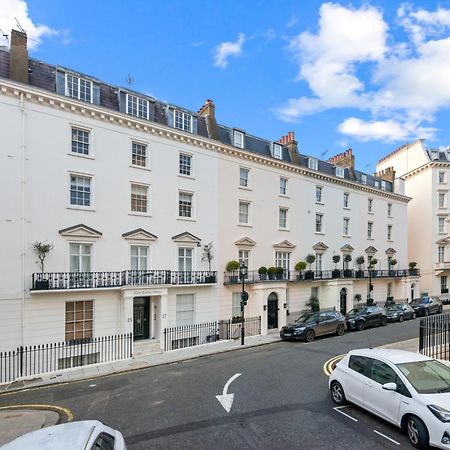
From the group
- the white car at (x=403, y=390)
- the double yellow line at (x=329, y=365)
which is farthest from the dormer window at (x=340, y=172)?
the white car at (x=403, y=390)

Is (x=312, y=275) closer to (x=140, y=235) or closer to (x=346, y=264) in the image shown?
(x=346, y=264)

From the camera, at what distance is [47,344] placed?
17.6 meters

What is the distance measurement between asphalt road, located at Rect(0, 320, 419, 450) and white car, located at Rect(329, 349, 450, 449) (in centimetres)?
42

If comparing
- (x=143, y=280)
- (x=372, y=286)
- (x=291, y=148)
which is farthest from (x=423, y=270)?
(x=143, y=280)

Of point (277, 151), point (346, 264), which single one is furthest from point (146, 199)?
point (346, 264)

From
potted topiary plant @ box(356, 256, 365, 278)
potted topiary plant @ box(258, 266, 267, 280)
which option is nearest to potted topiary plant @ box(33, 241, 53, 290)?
potted topiary plant @ box(258, 266, 267, 280)

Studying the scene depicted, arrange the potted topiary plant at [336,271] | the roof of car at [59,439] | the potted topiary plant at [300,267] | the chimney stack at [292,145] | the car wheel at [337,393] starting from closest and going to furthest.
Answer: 1. the roof of car at [59,439]
2. the car wheel at [337,393]
3. the potted topiary plant at [300,267]
4. the chimney stack at [292,145]
5. the potted topiary plant at [336,271]

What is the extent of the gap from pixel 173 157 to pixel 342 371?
17.5 metres

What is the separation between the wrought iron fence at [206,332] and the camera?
21.9m

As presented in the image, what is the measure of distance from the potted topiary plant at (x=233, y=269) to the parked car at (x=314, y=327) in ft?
17.3

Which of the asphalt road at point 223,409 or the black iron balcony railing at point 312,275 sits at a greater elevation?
the black iron balcony railing at point 312,275

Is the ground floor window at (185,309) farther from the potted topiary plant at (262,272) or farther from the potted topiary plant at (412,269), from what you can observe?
the potted topiary plant at (412,269)

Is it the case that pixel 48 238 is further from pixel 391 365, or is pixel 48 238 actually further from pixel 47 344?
pixel 391 365

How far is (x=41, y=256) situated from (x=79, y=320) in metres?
3.98
